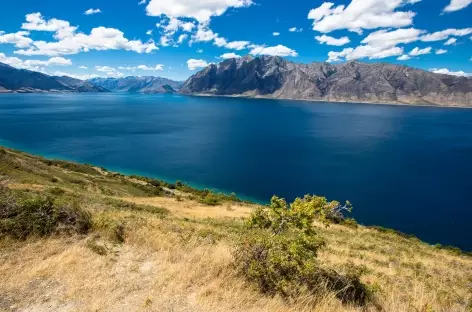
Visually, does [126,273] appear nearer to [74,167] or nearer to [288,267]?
[288,267]

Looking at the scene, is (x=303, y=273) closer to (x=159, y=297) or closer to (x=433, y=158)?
(x=159, y=297)

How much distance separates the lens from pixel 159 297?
6375mm

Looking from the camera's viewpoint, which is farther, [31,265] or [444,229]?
[444,229]

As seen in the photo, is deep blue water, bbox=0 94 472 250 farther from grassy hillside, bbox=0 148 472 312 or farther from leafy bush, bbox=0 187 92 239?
leafy bush, bbox=0 187 92 239

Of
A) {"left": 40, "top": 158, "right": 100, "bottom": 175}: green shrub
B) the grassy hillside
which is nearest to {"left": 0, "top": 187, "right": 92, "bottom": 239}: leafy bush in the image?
the grassy hillside

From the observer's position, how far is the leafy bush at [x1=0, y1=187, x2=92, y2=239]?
329 inches

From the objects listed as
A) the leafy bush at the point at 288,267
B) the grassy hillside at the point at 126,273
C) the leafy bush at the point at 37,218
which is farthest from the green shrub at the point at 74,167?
the leafy bush at the point at 288,267

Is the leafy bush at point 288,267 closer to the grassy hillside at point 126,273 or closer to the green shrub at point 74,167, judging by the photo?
the grassy hillside at point 126,273

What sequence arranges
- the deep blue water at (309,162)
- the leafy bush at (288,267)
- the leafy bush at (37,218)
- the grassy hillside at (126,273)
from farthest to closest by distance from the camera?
the deep blue water at (309,162) < the leafy bush at (37,218) < the leafy bush at (288,267) < the grassy hillside at (126,273)

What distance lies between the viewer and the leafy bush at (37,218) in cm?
837

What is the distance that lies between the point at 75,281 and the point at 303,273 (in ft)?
16.3

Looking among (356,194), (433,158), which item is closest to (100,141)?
(356,194)

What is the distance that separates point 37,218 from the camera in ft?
28.7

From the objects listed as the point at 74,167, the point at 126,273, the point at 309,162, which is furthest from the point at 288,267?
the point at 309,162
